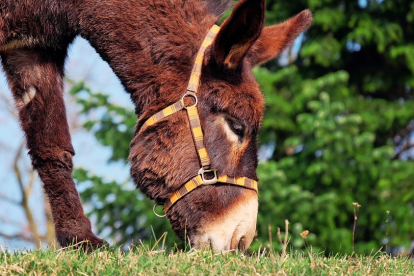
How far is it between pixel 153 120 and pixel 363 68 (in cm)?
738

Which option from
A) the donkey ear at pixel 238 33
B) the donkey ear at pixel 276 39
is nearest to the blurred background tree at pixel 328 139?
the donkey ear at pixel 276 39

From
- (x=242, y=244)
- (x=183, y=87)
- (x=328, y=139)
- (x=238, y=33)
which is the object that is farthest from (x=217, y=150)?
(x=328, y=139)

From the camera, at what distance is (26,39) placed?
4102mm

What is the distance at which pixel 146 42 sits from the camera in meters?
3.92

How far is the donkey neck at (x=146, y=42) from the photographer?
3871mm

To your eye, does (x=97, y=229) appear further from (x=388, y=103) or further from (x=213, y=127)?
(x=213, y=127)

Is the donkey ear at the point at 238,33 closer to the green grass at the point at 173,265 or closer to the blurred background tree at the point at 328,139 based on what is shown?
the green grass at the point at 173,265

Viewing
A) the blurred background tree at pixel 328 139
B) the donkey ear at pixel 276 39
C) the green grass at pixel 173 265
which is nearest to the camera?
the green grass at pixel 173 265

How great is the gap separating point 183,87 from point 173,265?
1433mm

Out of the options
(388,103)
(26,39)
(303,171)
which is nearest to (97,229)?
(303,171)

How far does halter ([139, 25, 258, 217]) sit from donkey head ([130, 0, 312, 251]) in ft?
0.09

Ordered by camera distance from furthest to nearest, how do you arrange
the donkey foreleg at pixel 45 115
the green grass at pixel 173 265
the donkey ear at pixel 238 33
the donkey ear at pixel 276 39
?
the donkey foreleg at pixel 45 115 → the donkey ear at pixel 276 39 → the donkey ear at pixel 238 33 → the green grass at pixel 173 265

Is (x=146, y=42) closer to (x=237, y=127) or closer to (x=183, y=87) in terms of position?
(x=183, y=87)

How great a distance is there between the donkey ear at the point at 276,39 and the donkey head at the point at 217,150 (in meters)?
0.33
